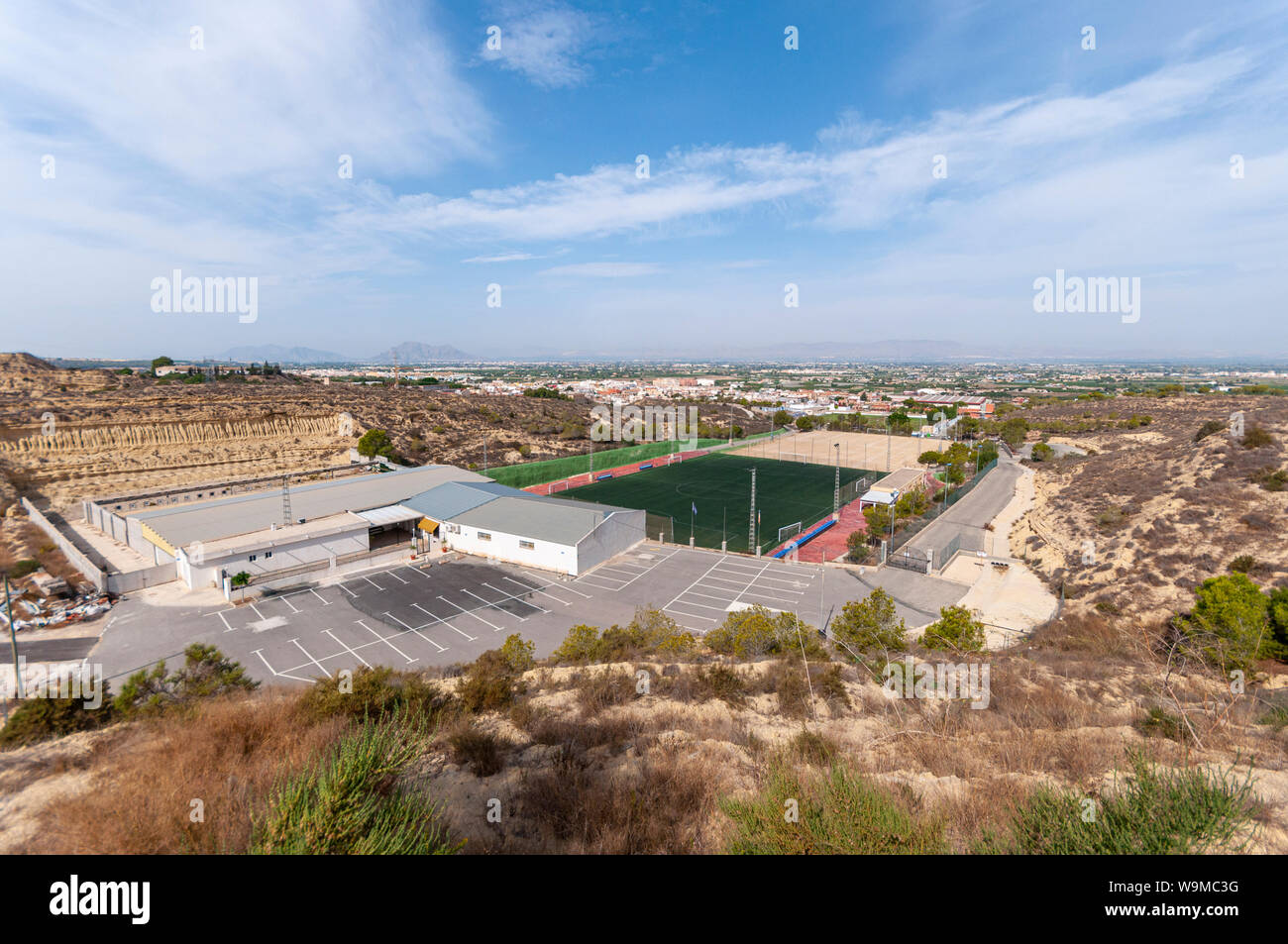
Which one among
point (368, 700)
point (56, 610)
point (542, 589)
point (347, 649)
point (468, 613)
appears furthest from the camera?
point (542, 589)

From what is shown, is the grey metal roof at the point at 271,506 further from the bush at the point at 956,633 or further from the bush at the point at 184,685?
the bush at the point at 956,633

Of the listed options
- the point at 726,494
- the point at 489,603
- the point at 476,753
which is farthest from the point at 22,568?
the point at 726,494

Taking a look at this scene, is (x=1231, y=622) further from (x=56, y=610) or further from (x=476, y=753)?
(x=56, y=610)

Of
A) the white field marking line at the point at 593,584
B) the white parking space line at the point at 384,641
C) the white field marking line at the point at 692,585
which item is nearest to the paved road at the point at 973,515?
the white field marking line at the point at 692,585

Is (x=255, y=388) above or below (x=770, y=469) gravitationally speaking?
above

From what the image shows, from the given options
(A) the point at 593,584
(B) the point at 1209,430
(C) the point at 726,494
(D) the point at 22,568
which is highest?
(B) the point at 1209,430
